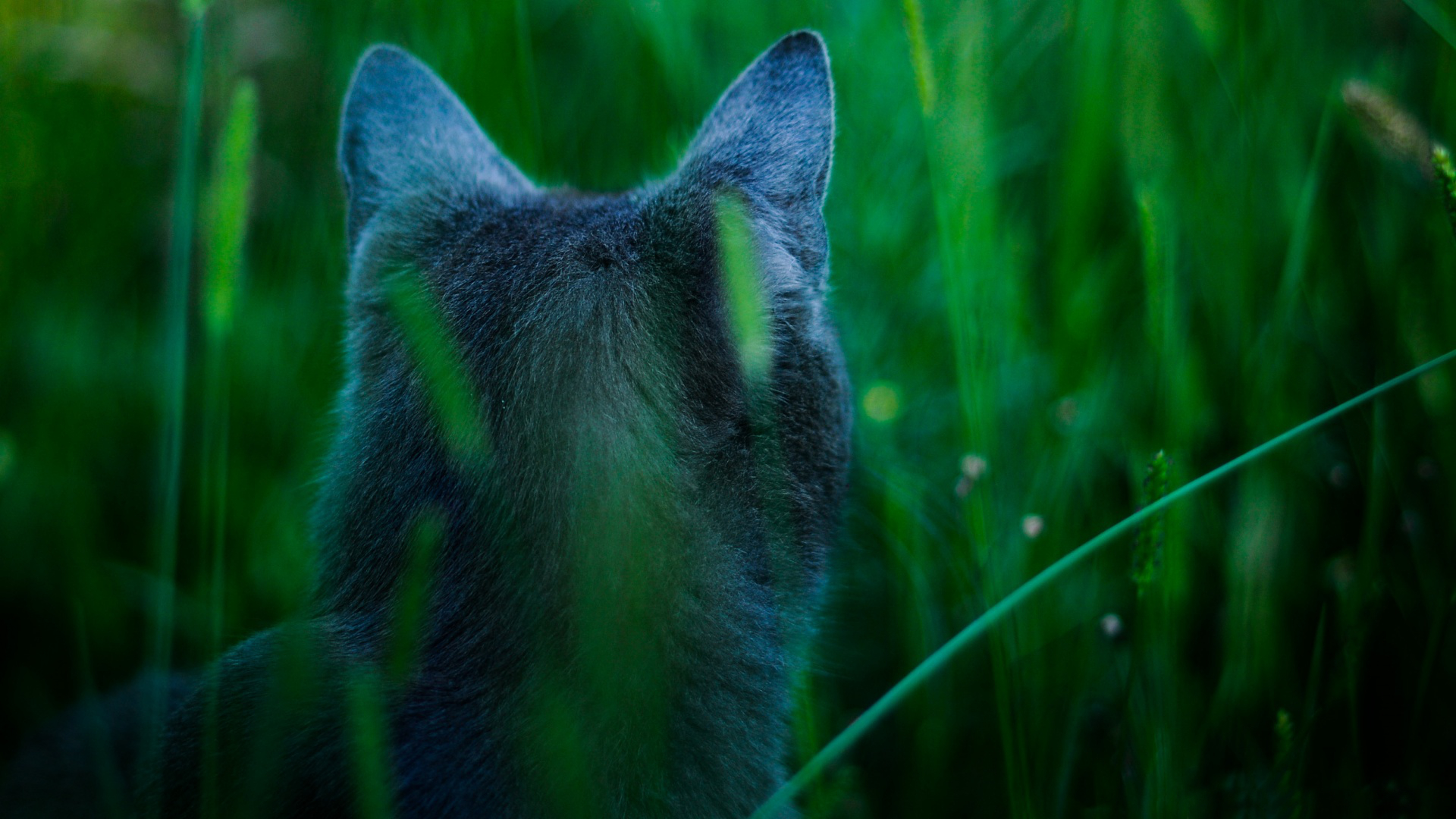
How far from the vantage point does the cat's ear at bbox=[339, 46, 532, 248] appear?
1.83 m

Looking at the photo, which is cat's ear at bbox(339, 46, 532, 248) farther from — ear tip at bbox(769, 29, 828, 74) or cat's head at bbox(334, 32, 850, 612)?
ear tip at bbox(769, 29, 828, 74)

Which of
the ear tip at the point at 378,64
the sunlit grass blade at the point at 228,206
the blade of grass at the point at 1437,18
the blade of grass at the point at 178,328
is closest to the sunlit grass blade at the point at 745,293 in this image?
the sunlit grass blade at the point at 228,206

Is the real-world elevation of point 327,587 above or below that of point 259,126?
below

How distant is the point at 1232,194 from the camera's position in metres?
2.41

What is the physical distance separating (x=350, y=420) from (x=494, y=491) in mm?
441

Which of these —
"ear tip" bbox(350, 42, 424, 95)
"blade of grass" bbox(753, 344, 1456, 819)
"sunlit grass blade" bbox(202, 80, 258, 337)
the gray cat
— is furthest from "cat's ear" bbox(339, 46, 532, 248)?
"blade of grass" bbox(753, 344, 1456, 819)

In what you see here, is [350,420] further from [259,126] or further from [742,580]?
[259,126]

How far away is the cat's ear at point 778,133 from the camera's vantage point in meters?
1.51

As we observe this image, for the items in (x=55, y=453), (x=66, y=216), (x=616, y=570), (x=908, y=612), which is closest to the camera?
(x=616, y=570)

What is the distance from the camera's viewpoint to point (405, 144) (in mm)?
1889

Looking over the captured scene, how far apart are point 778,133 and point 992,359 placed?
0.85 metres

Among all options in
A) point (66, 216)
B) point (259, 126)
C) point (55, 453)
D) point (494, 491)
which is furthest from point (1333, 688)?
point (259, 126)

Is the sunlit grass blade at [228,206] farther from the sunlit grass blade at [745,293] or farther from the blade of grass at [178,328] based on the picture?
the sunlit grass blade at [745,293]

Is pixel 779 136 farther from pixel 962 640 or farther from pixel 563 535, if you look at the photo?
pixel 962 640
